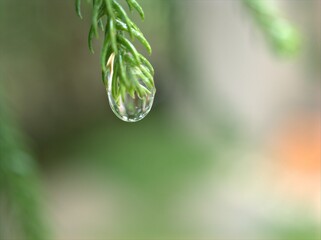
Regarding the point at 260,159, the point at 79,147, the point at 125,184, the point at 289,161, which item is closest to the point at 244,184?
the point at 260,159

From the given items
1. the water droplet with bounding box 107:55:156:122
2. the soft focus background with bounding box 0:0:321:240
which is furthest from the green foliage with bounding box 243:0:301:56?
the soft focus background with bounding box 0:0:321:240

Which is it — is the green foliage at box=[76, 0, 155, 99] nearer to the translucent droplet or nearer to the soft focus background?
the translucent droplet

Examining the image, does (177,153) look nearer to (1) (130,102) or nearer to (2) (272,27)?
(2) (272,27)

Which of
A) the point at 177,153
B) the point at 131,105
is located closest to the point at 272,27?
the point at 131,105

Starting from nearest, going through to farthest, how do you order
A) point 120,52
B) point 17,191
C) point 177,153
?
1. point 120,52
2. point 17,191
3. point 177,153

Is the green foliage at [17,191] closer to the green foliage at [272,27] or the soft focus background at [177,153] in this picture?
the green foliage at [272,27]

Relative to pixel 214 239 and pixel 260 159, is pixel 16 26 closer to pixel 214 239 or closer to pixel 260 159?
pixel 214 239
